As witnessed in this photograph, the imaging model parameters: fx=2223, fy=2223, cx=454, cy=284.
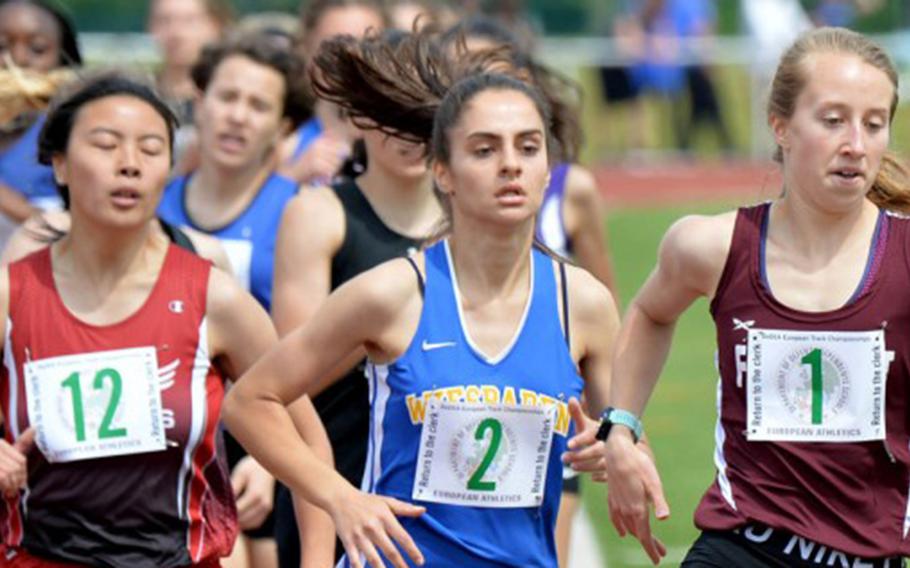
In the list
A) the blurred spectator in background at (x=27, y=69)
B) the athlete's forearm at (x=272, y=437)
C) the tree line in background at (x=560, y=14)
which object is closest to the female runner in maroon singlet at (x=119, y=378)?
the athlete's forearm at (x=272, y=437)

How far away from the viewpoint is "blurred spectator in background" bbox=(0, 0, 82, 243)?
7.42 metres

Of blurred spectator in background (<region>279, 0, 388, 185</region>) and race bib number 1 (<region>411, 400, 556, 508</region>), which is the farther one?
blurred spectator in background (<region>279, 0, 388, 185</region>)

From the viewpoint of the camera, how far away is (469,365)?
16.4 feet

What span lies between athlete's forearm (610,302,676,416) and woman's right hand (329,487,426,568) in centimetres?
60

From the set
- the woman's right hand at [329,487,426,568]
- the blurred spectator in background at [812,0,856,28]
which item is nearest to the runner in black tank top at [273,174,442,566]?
the woman's right hand at [329,487,426,568]

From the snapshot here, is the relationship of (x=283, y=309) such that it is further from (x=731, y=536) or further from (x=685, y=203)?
(x=685, y=203)

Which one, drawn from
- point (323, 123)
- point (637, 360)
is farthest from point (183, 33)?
point (637, 360)

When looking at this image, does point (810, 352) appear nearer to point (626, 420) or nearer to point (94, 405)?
point (626, 420)

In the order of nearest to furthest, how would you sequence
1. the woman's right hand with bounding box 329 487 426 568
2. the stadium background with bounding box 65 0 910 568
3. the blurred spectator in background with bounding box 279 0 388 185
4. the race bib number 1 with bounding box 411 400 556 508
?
the woman's right hand with bounding box 329 487 426 568
the race bib number 1 with bounding box 411 400 556 508
the blurred spectator in background with bounding box 279 0 388 185
the stadium background with bounding box 65 0 910 568

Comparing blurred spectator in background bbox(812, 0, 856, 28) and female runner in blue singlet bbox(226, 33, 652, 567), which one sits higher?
blurred spectator in background bbox(812, 0, 856, 28)

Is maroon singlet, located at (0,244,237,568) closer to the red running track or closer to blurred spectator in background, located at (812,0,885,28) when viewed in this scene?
the red running track

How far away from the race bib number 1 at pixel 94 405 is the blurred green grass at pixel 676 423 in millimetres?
3906

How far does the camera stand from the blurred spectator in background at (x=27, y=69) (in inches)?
292

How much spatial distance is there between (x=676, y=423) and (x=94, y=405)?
7595 millimetres
